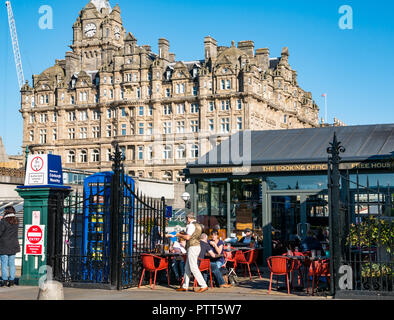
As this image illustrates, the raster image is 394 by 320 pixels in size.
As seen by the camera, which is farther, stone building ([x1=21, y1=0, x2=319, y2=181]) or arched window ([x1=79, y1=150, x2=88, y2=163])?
arched window ([x1=79, y1=150, x2=88, y2=163])

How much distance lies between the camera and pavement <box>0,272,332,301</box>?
1238cm

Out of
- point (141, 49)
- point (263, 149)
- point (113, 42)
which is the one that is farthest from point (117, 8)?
point (263, 149)

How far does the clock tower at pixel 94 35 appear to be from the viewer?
95.5 m

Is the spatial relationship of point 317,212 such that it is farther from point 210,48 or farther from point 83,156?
point 83,156

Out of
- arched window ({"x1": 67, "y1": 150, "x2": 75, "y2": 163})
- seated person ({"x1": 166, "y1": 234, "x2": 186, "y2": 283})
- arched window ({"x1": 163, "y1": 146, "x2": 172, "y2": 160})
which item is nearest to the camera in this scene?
seated person ({"x1": 166, "y1": 234, "x2": 186, "y2": 283})

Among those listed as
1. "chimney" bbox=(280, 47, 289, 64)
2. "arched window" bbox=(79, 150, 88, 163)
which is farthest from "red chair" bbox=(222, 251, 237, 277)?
"arched window" bbox=(79, 150, 88, 163)

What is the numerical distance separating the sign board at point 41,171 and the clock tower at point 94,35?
7988 centimetres

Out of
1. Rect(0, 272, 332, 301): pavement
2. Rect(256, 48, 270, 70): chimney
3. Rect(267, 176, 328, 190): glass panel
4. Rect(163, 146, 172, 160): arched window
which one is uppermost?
Rect(256, 48, 270, 70): chimney

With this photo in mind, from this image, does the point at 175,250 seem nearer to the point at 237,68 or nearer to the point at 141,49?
the point at 237,68

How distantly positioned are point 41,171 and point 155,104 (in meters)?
67.6

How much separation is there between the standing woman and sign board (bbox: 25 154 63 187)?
108 cm

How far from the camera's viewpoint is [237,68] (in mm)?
76250

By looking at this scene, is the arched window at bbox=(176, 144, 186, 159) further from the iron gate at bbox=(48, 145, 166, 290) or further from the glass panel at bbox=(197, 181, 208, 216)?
the iron gate at bbox=(48, 145, 166, 290)
